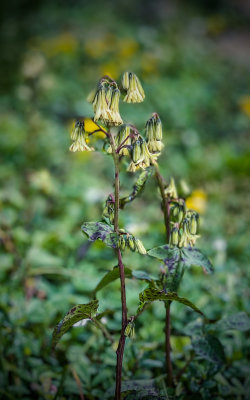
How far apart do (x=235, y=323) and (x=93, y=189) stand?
1.67 meters

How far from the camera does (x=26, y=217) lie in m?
2.63

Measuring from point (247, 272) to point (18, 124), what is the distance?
262 cm

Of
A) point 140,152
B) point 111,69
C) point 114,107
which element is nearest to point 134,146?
point 140,152

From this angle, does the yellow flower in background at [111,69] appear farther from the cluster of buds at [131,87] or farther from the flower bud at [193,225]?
the flower bud at [193,225]

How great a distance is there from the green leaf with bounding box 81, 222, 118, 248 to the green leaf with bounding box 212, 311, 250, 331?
615mm

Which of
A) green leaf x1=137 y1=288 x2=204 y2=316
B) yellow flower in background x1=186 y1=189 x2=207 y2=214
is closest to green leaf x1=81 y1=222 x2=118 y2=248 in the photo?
green leaf x1=137 y1=288 x2=204 y2=316

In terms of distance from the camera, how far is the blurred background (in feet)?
5.65

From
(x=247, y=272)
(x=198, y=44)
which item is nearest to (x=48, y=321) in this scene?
(x=247, y=272)

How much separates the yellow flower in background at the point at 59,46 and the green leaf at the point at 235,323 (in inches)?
190

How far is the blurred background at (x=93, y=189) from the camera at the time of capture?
67.8 inches

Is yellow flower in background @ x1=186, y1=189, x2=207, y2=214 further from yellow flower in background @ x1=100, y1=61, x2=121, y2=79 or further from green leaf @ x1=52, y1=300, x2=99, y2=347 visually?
yellow flower in background @ x1=100, y1=61, x2=121, y2=79

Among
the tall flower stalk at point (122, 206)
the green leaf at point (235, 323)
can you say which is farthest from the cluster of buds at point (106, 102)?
the green leaf at point (235, 323)

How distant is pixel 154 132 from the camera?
1.19 m

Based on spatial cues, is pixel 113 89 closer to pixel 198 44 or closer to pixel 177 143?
pixel 177 143
